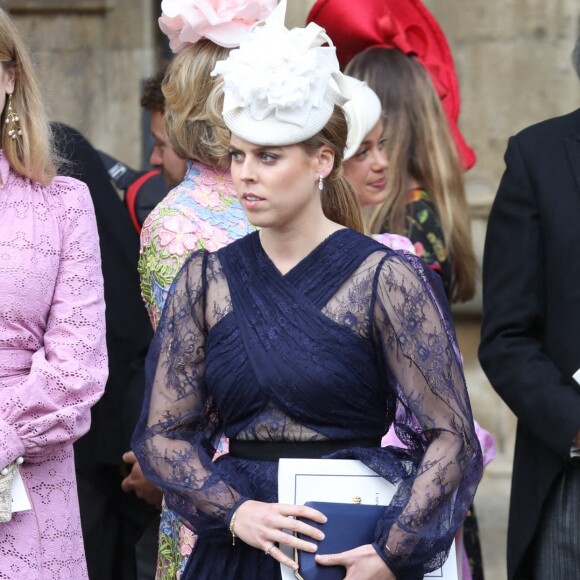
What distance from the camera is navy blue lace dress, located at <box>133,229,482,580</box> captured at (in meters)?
3.52

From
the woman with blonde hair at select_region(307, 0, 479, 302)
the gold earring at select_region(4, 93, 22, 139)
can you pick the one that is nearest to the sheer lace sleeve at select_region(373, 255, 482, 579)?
the gold earring at select_region(4, 93, 22, 139)

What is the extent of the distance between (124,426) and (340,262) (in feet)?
6.20

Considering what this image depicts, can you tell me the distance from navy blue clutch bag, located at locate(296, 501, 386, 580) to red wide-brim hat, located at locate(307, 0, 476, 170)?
3105 mm

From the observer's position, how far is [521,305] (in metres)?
4.43

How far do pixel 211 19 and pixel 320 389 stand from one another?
4.64 ft

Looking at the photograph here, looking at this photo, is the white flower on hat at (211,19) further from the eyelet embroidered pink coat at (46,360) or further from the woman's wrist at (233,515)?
the woman's wrist at (233,515)

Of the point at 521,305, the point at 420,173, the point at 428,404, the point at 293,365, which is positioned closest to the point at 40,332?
the point at 293,365

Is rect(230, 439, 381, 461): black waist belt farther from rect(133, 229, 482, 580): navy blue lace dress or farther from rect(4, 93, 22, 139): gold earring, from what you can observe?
rect(4, 93, 22, 139): gold earring

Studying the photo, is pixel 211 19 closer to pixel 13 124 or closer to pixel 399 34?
pixel 13 124

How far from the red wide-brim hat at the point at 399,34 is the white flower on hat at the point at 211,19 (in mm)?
1620

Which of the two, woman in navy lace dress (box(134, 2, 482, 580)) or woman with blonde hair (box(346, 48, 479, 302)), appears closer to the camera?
woman in navy lace dress (box(134, 2, 482, 580))

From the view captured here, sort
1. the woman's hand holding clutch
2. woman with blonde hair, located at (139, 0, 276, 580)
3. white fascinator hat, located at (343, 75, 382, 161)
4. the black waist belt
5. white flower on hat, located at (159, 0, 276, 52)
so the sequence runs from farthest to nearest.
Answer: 1. white fascinator hat, located at (343, 75, 382, 161)
2. white flower on hat, located at (159, 0, 276, 52)
3. woman with blonde hair, located at (139, 0, 276, 580)
4. the black waist belt
5. the woman's hand holding clutch

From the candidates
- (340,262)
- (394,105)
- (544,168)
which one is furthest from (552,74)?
(340,262)

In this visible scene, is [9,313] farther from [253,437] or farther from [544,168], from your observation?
[544,168]
